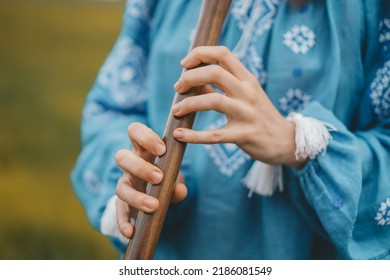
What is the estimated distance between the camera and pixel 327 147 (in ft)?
1.93

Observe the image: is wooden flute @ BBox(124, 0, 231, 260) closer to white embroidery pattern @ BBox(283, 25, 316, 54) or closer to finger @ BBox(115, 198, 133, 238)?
finger @ BBox(115, 198, 133, 238)

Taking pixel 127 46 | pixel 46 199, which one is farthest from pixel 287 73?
pixel 46 199

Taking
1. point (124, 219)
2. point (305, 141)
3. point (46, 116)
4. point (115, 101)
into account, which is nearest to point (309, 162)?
A: point (305, 141)

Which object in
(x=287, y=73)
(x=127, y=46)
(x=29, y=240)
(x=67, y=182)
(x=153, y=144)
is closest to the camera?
(x=153, y=144)

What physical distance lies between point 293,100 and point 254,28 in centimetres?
12

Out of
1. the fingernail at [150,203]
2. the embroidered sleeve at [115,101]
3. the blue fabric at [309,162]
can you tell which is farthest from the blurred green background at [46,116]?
the fingernail at [150,203]

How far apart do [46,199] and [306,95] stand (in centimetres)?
115

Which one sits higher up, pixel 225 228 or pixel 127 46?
pixel 127 46

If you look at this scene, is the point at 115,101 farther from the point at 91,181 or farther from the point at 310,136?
the point at 310,136

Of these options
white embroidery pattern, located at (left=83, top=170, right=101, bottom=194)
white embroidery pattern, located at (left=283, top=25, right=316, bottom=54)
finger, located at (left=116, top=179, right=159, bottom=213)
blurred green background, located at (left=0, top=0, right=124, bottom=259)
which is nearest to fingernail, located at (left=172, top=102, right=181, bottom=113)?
finger, located at (left=116, top=179, right=159, bottom=213)

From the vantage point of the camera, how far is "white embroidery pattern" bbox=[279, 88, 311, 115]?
2.13ft

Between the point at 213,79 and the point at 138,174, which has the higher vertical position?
the point at 213,79

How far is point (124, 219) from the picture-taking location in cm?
59
